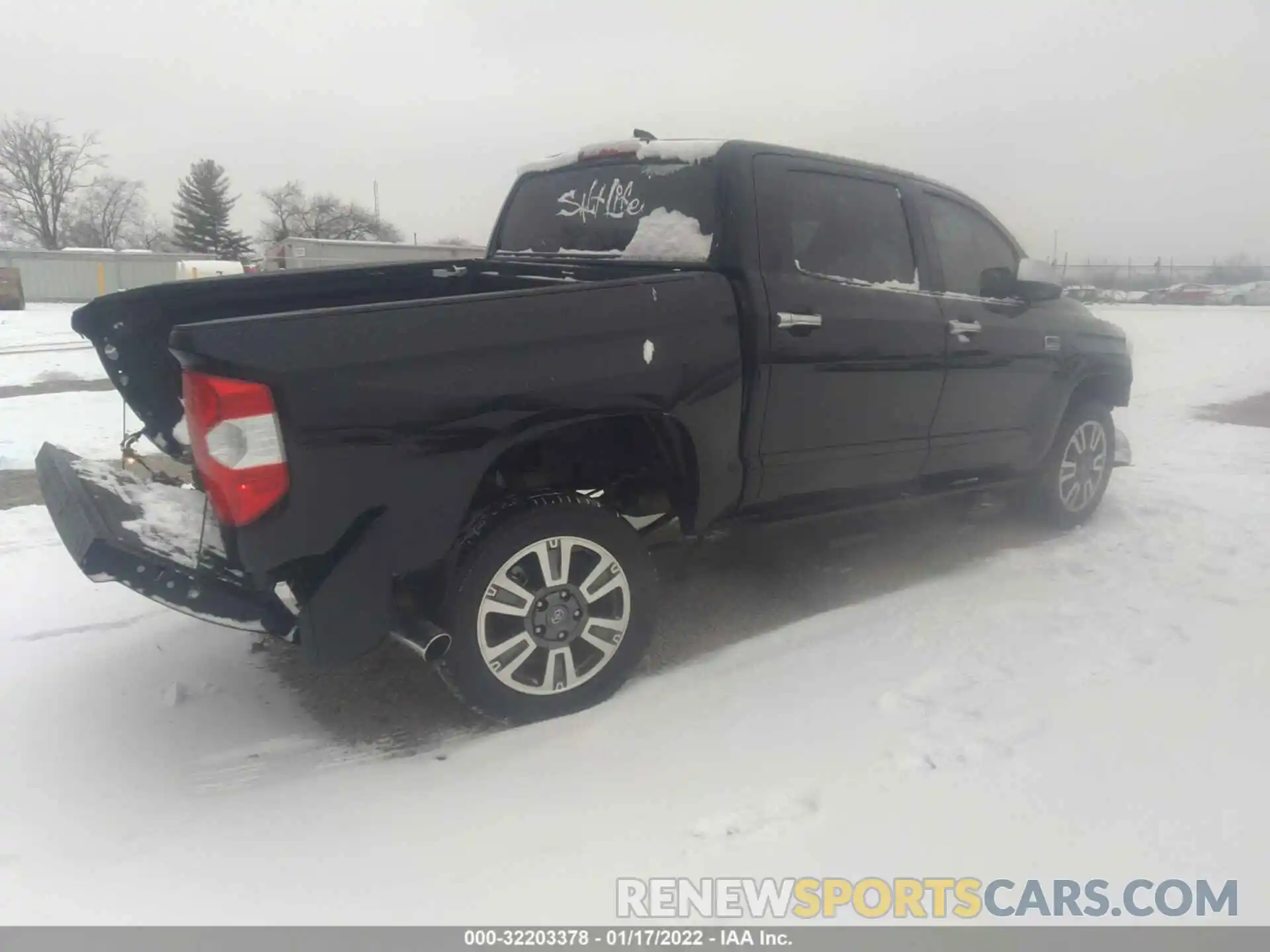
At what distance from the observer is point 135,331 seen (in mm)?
3441

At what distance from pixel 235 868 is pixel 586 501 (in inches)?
58.2

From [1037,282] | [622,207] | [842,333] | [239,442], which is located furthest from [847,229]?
[239,442]

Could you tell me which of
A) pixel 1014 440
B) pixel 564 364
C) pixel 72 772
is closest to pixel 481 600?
pixel 564 364

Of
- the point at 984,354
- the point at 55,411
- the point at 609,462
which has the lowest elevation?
the point at 55,411

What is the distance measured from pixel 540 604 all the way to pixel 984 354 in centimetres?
274

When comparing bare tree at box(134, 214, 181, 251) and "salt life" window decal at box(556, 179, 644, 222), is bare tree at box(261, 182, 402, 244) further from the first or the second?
"salt life" window decal at box(556, 179, 644, 222)

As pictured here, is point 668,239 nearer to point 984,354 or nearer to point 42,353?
point 984,354

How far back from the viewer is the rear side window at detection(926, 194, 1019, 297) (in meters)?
4.50

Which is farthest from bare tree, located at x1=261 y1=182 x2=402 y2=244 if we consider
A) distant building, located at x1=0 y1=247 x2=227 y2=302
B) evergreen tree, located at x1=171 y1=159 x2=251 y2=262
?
distant building, located at x1=0 y1=247 x2=227 y2=302

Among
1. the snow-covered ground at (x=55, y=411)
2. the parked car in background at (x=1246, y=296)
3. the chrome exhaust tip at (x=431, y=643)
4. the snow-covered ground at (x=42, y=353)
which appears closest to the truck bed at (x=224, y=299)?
the chrome exhaust tip at (x=431, y=643)

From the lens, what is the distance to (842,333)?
378 centimetres

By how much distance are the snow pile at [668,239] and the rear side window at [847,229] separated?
1.25 feet

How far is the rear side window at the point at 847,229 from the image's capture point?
377cm

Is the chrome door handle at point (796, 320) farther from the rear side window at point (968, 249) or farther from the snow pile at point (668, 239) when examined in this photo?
the rear side window at point (968, 249)
